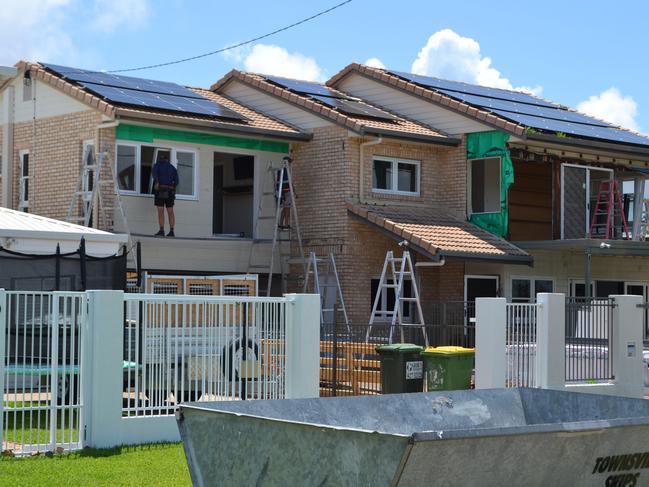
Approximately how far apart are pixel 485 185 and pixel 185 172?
8.16 meters

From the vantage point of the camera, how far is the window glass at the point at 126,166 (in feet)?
87.6

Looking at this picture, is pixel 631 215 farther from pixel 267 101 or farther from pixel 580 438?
pixel 580 438

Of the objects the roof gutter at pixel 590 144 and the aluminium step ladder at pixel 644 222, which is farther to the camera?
the aluminium step ladder at pixel 644 222

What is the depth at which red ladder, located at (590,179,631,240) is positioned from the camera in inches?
1217

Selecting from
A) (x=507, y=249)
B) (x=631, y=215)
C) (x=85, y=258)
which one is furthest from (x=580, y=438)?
(x=631, y=215)

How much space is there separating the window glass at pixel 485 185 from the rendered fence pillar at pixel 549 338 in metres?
11.2

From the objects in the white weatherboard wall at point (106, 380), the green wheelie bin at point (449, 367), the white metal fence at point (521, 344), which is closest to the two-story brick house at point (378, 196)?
the white metal fence at point (521, 344)

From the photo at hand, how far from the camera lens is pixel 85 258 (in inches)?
749

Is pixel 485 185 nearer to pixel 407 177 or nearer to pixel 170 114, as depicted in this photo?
pixel 407 177

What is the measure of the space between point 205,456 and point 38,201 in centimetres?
2126

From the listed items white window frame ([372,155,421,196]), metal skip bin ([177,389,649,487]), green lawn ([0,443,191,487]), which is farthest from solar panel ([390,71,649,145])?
metal skip bin ([177,389,649,487])

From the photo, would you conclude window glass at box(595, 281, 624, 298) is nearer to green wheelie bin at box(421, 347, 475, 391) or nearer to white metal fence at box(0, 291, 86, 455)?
green wheelie bin at box(421, 347, 475, 391)

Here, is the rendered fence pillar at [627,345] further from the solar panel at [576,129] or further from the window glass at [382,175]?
the window glass at [382,175]

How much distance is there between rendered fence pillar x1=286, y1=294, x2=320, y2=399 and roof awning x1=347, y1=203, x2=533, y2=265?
10.1m
